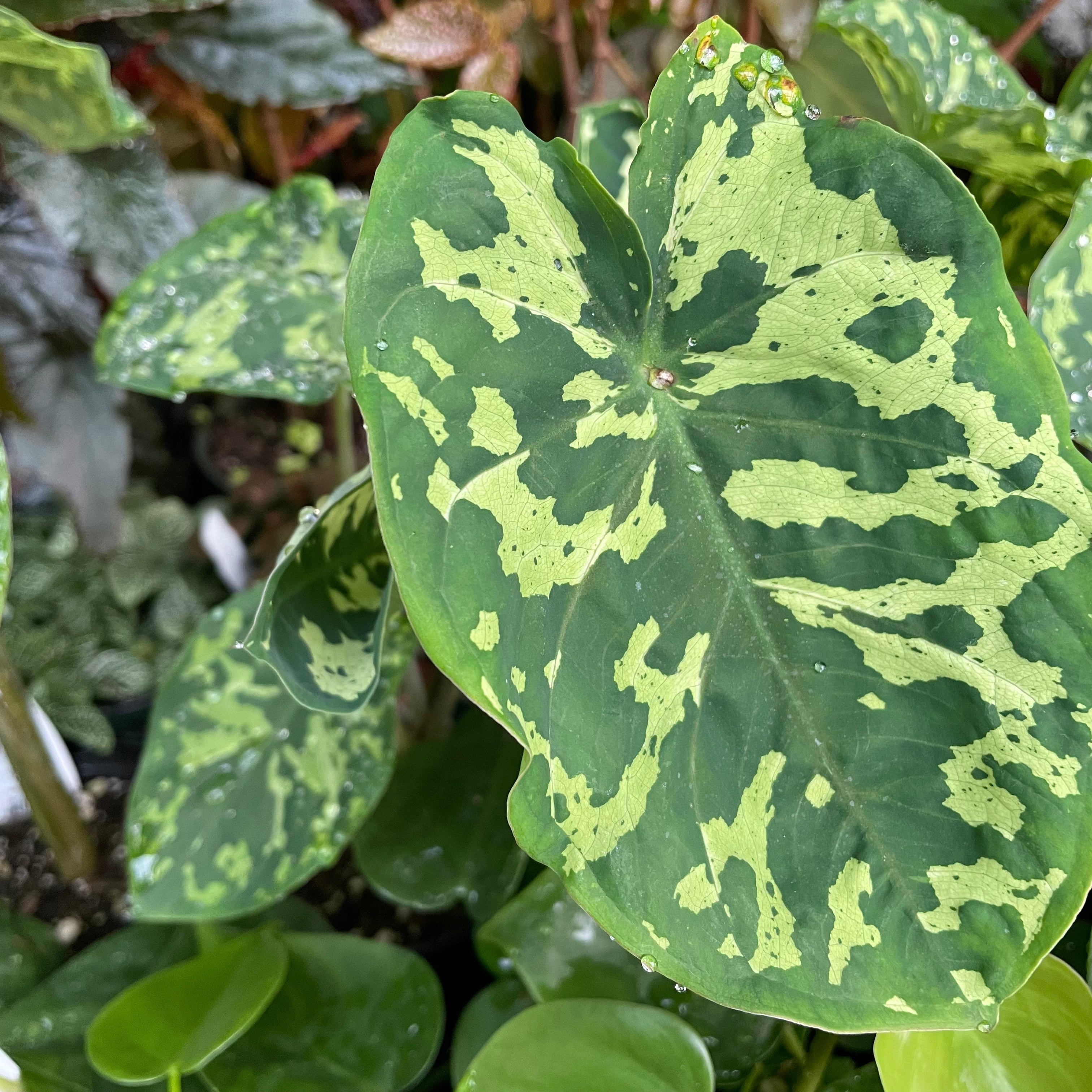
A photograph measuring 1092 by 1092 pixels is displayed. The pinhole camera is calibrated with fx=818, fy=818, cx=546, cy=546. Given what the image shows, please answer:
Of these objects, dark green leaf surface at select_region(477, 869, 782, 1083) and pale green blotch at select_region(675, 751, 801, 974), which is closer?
pale green blotch at select_region(675, 751, 801, 974)

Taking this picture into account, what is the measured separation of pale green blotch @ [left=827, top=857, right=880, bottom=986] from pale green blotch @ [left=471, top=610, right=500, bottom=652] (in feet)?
0.72

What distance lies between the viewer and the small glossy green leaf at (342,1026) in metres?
0.69

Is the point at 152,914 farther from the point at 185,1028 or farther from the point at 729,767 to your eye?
the point at 729,767

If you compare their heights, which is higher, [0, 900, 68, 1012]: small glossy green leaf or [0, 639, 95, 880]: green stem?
[0, 639, 95, 880]: green stem

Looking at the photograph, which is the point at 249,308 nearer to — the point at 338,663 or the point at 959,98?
the point at 338,663

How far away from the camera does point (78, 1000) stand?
2.72 ft

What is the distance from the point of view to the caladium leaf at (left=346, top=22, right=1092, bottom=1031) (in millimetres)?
397

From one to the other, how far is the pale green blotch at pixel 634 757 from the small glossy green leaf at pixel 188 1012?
0.37 meters

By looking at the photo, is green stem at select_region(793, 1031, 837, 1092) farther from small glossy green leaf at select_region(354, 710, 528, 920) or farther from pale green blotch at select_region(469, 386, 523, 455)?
Result: pale green blotch at select_region(469, 386, 523, 455)

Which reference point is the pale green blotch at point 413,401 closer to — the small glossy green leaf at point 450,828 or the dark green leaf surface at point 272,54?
the small glossy green leaf at point 450,828

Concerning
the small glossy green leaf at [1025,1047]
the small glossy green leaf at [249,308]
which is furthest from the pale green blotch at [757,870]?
the small glossy green leaf at [249,308]

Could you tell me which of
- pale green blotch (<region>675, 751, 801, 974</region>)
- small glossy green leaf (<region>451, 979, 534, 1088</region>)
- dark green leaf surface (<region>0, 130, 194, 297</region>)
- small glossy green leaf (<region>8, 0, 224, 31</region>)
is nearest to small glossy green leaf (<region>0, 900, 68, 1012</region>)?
small glossy green leaf (<region>451, 979, 534, 1088</region>)

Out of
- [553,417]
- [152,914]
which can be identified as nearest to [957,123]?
[553,417]

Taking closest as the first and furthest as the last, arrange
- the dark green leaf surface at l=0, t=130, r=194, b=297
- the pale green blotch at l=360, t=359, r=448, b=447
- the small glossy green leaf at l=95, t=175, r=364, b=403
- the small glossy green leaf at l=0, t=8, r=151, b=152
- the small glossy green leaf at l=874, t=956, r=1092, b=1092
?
the pale green blotch at l=360, t=359, r=448, b=447, the small glossy green leaf at l=874, t=956, r=1092, b=1092, the small glossy green leaf at l=0, t=8, r=151, b=152, the small glossy green leaf at l=95, t=175, r=364, b=403, the dark green leaf surface at l=0, t=130, r=194, b=297
